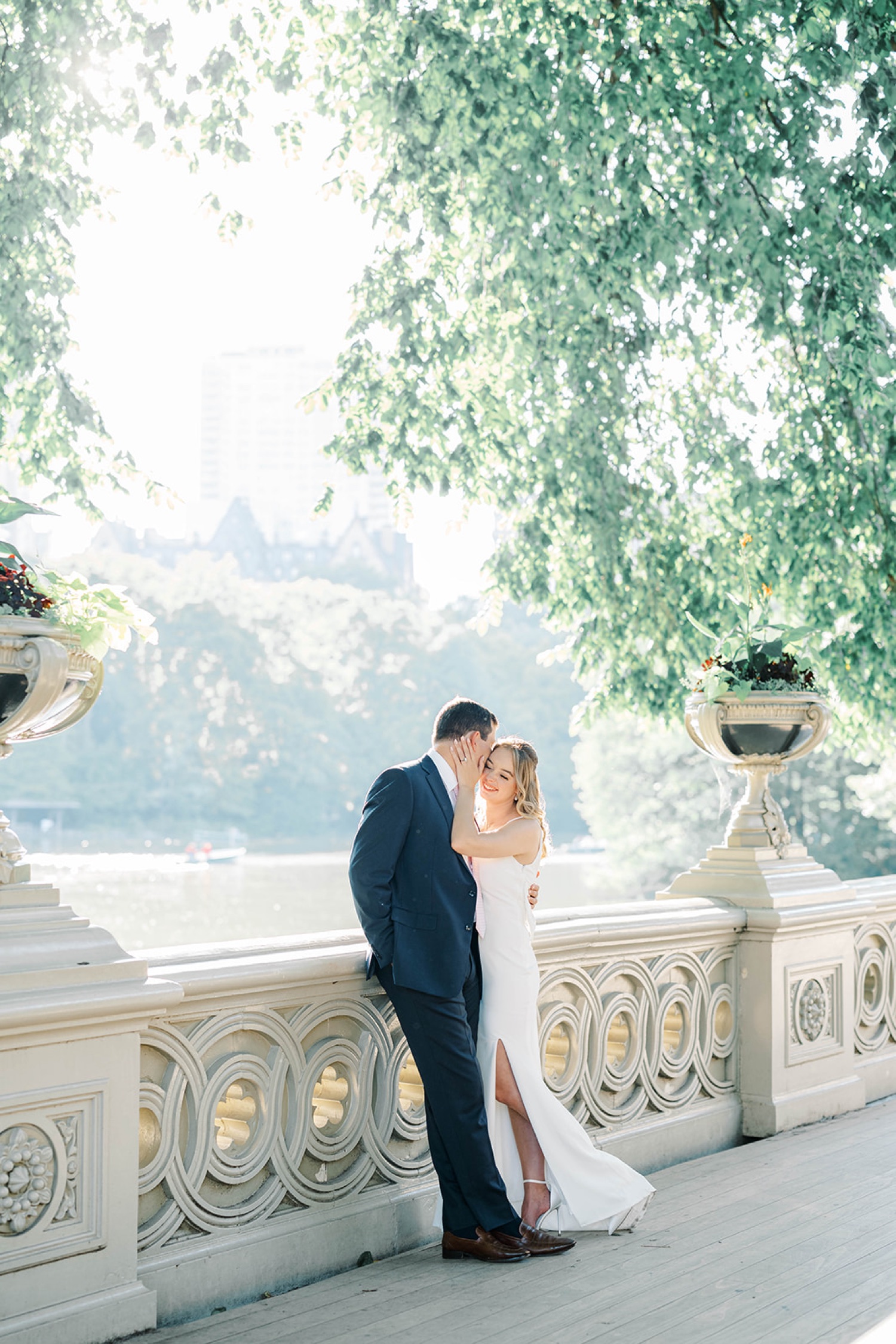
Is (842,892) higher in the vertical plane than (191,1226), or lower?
higher

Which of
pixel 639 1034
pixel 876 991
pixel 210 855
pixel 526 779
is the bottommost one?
pixel 210 855

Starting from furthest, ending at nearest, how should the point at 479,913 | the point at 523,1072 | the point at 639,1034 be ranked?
the point at 639,1034 → the point at 479,913 → the point at 523,1072

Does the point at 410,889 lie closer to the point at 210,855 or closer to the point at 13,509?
the point at 13,509

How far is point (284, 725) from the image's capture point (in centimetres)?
7688

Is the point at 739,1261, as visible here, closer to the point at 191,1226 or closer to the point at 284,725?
the point at 191,1226

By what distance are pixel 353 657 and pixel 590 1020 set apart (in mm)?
77698

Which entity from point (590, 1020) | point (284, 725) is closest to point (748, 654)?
point (590, 1020)

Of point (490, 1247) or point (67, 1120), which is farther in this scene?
point (490, 1247)

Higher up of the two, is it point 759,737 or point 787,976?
point 759,737

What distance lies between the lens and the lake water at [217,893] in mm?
49094

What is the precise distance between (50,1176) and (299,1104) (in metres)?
0.98

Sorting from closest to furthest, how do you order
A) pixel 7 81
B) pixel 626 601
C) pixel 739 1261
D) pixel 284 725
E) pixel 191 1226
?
1. pixel 191 1226
2. pixel 739 1261
3. pixel 7 81
4. pixel 626 601
5. pixel 284 725

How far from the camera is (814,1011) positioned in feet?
22.1

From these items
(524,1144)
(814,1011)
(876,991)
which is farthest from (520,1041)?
(876,991)
